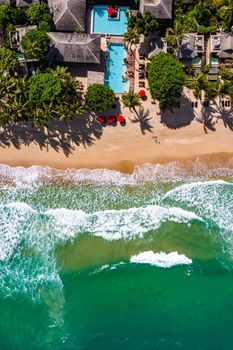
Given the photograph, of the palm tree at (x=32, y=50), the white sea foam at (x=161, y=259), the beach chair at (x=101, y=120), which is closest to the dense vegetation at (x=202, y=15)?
the beach chair at (x=101, y=120)

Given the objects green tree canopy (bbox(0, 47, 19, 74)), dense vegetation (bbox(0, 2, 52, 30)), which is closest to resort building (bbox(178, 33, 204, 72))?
dense vegetation (bbox(0, 2, 52, 30))

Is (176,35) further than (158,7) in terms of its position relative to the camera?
No

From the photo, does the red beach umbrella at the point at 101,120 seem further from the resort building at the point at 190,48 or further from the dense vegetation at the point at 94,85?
the resort building at the point at 190,48

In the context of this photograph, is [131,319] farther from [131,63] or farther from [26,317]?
[131,63]

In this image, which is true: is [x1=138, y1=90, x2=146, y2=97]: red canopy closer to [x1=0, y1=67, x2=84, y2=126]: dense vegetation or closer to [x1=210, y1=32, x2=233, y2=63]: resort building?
[x1=0, y1=67, x2=84, y2=126]: dense vegetation

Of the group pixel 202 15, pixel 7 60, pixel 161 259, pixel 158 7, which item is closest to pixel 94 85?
pixel 7 60

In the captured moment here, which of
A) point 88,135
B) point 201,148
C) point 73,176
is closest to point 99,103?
point 88,135

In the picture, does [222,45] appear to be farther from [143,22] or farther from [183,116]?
[143,22]
